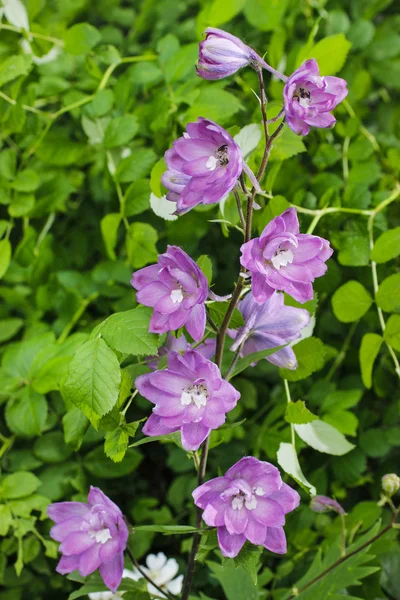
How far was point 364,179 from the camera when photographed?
3.35 ft

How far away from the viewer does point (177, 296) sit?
61 centimetres

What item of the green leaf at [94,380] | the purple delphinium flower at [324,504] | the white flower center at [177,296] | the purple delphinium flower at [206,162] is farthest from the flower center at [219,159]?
the purple delphinium flower at [324,504]

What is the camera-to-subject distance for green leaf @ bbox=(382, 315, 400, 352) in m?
0.86

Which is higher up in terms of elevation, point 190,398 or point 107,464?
point 190,398

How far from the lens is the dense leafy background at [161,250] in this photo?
0.90 meters

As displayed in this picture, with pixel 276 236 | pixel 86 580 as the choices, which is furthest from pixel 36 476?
pixel 276 236

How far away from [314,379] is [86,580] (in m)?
0.47

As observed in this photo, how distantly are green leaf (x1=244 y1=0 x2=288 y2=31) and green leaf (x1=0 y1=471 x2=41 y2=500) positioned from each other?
2.57 feet

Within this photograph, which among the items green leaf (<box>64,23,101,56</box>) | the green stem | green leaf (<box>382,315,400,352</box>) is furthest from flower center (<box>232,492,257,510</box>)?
green leaf (<box>64,23,101,56</box>)

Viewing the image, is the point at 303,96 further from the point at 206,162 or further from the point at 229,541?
the point at 229,541

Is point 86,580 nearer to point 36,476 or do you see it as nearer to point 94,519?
point 94,519

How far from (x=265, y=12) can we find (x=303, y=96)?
0.58 meters

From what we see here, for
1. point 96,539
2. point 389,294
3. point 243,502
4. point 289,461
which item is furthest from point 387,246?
point 96,539

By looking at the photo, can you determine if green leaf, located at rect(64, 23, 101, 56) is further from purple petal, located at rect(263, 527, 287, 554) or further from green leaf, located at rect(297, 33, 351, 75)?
purple petal, located at rect(263, 527, 287, 554)
